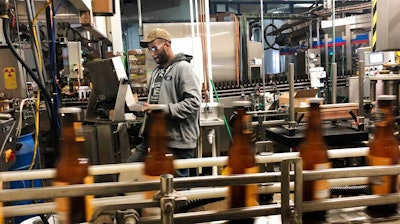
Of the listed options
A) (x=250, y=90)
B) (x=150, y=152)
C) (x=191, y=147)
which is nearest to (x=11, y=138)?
(x=191, y=147)

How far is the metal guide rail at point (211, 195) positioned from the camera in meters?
0.63

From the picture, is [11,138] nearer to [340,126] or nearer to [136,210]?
[136,210]

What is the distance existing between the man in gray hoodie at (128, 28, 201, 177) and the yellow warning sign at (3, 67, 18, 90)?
3.52 feet

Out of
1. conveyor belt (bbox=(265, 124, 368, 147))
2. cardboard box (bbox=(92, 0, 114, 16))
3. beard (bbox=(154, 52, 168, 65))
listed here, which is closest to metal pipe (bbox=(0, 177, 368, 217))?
conveyor belt (bbox=(265, 124, 368, 147))

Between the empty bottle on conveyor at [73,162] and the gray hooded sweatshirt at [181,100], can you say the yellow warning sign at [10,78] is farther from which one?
the empty bottle on conveyor at [73,162]

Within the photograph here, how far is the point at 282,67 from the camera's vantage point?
847cm

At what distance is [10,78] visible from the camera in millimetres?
2566

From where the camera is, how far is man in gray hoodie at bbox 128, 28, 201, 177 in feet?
7.63

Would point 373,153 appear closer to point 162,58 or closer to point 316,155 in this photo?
point 316,155

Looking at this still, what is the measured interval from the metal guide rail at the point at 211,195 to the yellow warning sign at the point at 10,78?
2.04 metres

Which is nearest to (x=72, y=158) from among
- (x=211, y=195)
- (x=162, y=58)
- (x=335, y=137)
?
(x=211, y=195)

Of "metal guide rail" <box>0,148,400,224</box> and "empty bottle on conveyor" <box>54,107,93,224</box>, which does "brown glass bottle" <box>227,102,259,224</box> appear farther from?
"empty bottle on conveyor" <box>54,107,93,224</box>

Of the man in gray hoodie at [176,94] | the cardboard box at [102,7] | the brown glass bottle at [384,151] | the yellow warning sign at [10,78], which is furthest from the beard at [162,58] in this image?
the brown glass bottle at [384,151]

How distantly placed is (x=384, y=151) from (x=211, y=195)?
0.44m
